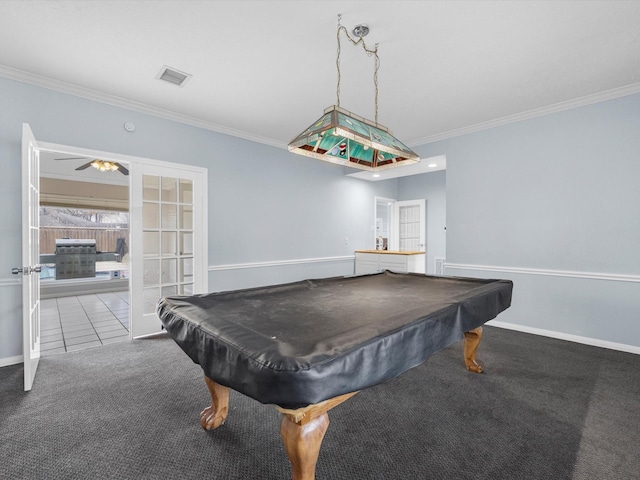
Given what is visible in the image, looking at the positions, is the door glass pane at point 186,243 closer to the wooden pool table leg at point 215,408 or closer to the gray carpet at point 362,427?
the gray carpet at point 362,427

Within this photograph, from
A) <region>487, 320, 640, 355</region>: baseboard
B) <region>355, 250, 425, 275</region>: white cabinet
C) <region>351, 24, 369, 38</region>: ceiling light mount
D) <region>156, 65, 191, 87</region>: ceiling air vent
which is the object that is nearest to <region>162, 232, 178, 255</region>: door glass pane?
<region>156, 65, 191, 87</region>: ceiling air vent

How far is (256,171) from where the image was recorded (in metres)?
4.37

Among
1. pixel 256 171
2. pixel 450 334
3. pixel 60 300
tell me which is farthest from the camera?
pixel 60 300

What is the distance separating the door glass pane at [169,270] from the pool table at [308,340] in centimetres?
193

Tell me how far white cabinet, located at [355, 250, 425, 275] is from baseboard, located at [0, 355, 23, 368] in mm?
3965

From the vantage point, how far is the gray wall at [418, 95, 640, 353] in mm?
3025

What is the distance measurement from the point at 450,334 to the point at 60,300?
685 cm

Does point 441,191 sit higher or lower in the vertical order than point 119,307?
higher

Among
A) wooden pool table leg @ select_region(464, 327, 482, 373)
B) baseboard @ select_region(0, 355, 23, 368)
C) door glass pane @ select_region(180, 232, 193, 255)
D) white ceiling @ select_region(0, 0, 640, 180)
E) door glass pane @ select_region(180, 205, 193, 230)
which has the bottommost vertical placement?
baseboard @ select_region(0, 355, 23, 368)

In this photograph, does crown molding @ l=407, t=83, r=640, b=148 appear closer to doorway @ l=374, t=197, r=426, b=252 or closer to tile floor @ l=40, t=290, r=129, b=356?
doorway @ l=374, t=197, r=426, b=252

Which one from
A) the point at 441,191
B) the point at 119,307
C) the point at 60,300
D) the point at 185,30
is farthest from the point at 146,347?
the point at 441,191

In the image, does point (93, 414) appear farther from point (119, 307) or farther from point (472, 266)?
point (472, 266)

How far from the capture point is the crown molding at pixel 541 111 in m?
3.00

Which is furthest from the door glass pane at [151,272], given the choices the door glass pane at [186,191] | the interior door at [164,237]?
the door glass pane at [186,191]
